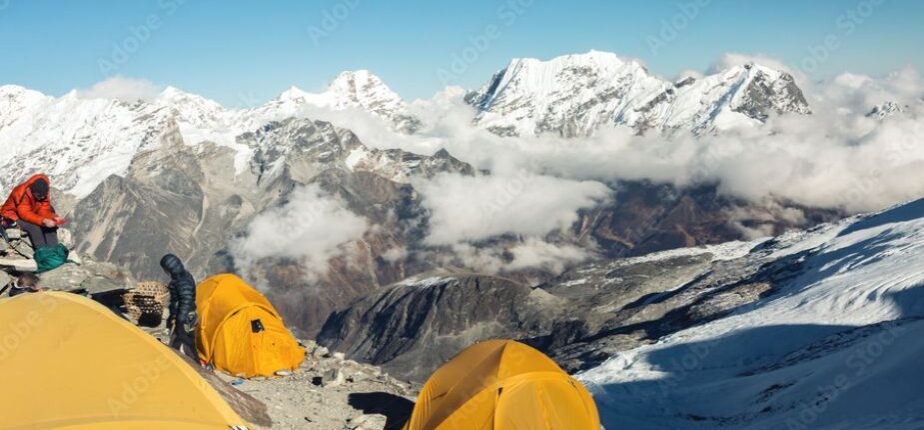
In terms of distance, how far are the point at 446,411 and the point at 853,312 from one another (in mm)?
66007

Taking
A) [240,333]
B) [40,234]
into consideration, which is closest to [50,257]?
[40,234]

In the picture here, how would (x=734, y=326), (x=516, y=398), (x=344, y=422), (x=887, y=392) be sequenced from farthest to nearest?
(x=734, y=326) → (x=887, y=392) → (x=344, y=422) → (x=516, y=398)

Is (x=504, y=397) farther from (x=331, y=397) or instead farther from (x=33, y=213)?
(x=33, y=213)

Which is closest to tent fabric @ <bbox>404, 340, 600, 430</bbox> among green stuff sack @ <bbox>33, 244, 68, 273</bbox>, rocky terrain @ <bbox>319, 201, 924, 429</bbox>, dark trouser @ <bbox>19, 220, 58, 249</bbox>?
green stuff sack @ <bbox>33, 244, 68, 273</bbox>

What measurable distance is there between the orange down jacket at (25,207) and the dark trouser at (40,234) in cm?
26

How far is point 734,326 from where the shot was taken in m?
87.2

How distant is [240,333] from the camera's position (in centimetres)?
2897

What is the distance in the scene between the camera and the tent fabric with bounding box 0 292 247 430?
1427 centimetres

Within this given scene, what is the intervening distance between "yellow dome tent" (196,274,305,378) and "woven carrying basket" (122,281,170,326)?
1.64 metres

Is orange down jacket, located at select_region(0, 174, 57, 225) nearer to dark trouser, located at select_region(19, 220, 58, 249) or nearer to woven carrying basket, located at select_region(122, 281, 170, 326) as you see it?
dark trouser, located at select_region(19, 220, 58, 249)

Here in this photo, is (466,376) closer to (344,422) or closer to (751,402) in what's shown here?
(344,422)

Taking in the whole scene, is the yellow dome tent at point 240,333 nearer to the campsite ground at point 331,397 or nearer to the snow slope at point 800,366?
the campsite ground at point 331,397

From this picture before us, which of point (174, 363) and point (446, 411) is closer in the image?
point (174, 363)

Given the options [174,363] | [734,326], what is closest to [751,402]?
[174,363]
